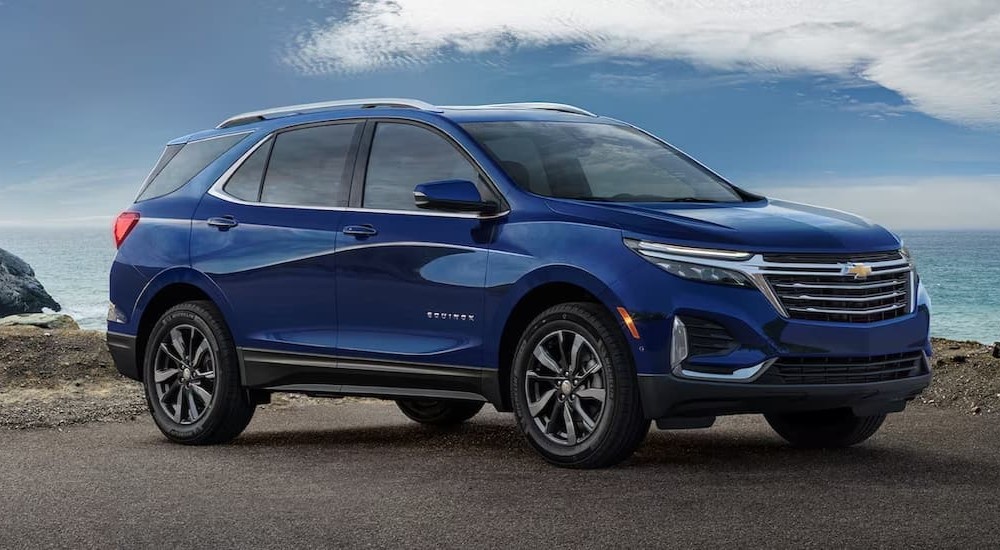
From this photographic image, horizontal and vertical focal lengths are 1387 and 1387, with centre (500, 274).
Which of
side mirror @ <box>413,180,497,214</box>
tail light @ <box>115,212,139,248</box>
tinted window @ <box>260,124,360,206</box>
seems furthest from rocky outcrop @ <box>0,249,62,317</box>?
side mirror @ <box>413,180,497,214</box>

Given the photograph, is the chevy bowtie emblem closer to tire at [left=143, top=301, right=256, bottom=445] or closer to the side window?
the side window

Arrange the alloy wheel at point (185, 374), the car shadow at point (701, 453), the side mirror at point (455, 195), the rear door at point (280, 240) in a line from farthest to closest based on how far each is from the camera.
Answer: the alloy wheel at point (185, 374) → the rear door at point (280, 240) → the side mirror at point (455, 195) → the car shadow at point (701, 453)

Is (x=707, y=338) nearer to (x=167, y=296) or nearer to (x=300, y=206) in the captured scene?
(x=300, y=206)

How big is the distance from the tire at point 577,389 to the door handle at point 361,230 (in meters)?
1.25

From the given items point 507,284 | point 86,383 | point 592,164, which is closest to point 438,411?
point 592,164

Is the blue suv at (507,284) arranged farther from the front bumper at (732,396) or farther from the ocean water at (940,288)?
the ocean water at (940,288)

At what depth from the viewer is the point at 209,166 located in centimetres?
949

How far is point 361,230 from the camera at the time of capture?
809cm

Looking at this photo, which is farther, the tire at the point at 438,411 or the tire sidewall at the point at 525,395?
the tire at the point at 438,411

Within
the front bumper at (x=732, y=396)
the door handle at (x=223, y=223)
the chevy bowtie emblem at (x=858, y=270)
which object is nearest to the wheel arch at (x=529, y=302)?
the front bumper at (x=732, y=396)

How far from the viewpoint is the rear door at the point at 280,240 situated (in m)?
8.40

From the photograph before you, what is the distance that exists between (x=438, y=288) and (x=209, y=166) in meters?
2.57

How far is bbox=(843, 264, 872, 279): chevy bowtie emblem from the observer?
705 cm

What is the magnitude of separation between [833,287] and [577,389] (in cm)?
140
